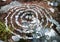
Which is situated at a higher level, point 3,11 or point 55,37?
point 3,11

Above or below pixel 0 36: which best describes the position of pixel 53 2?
above

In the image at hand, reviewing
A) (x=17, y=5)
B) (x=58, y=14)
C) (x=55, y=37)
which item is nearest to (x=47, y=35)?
(x=55, y=37)

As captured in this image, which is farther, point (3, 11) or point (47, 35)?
point (3, 11)

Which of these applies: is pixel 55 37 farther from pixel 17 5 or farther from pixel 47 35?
pixel 17 5

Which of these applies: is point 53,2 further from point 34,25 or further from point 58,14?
point 34,25

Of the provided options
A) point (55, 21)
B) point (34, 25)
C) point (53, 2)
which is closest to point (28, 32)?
point (34, 25)

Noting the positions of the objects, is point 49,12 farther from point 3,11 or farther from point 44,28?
point 3,11

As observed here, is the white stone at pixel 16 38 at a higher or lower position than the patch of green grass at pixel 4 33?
lower

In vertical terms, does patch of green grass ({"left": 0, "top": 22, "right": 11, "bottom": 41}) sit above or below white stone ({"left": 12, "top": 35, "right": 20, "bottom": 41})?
above

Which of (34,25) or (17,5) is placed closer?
(34,25)
